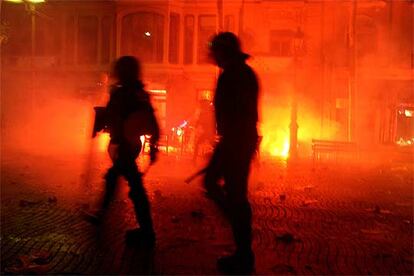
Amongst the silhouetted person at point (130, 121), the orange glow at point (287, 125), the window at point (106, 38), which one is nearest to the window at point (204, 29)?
the orange glow at point (287, 125)

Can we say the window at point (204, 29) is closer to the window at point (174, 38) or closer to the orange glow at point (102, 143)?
the window at point (174, 38)

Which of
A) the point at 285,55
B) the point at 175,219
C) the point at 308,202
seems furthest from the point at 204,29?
the point at 175,219

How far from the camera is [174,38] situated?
2516 centimetres

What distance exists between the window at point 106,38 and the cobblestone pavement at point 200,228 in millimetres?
15898

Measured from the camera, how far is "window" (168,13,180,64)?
25062 mm

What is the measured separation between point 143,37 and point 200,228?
20.4m

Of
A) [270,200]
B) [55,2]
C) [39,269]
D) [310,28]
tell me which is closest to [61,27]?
[55,2]

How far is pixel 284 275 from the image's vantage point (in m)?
4.36

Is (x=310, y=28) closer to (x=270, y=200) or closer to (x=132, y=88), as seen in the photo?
(x=270, y=200)

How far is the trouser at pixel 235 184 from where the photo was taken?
4.36 meters

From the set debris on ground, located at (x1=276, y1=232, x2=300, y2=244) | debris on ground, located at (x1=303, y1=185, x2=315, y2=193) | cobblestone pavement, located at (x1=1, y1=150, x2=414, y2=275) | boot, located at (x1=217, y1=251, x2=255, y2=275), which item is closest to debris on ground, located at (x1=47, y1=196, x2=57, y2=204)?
cobblestone pavement, located at (x1=1, y1=150, x2=414, y2=275)

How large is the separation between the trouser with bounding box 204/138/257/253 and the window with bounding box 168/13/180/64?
21121mm

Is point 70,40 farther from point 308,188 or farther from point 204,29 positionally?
point 308,188

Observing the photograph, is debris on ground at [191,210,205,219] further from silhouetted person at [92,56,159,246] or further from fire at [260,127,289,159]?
fire at [260,127,289,159]
